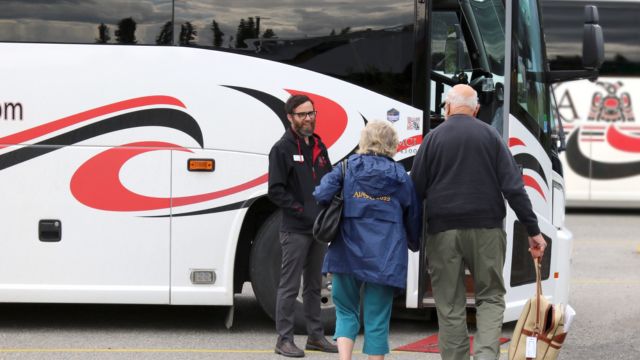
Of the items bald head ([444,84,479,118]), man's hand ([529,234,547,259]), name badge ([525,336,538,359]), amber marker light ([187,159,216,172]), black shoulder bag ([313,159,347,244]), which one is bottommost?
name badge ([525,336,538,359])

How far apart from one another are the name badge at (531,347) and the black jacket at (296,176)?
5.89 feet

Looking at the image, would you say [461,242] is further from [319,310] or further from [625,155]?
[625,155]

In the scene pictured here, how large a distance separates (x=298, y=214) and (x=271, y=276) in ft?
3.01

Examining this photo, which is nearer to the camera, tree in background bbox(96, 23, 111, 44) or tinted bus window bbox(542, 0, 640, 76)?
tree in background bbox(96, 23, 111, 44)

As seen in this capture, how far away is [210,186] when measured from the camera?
8336 millimetres

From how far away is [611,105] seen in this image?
18281 mm

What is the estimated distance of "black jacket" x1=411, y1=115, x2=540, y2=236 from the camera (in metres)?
6.62

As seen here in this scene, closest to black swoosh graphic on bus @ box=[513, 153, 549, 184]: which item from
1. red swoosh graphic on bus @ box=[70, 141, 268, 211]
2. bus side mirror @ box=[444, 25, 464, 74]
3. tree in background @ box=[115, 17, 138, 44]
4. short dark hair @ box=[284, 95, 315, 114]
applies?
bus side mirror @ box=[444, 25, 464, 74]

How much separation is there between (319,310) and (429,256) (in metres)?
1.44

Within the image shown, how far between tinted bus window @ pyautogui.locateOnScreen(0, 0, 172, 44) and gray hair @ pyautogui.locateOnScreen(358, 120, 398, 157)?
2288 millimetres

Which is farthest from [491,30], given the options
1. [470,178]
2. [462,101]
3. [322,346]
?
[322,346]

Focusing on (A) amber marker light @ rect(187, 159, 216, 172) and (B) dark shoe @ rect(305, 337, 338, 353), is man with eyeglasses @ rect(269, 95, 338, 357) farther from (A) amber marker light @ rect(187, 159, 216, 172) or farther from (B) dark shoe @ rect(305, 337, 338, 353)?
(A) amber marker light @ rect(187, 159, 216, 172)

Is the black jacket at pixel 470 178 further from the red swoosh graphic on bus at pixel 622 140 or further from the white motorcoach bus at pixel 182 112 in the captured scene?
the red swoosh graphic on bus at pixel 622 140

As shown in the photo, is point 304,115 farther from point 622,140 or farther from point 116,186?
point 622,140
